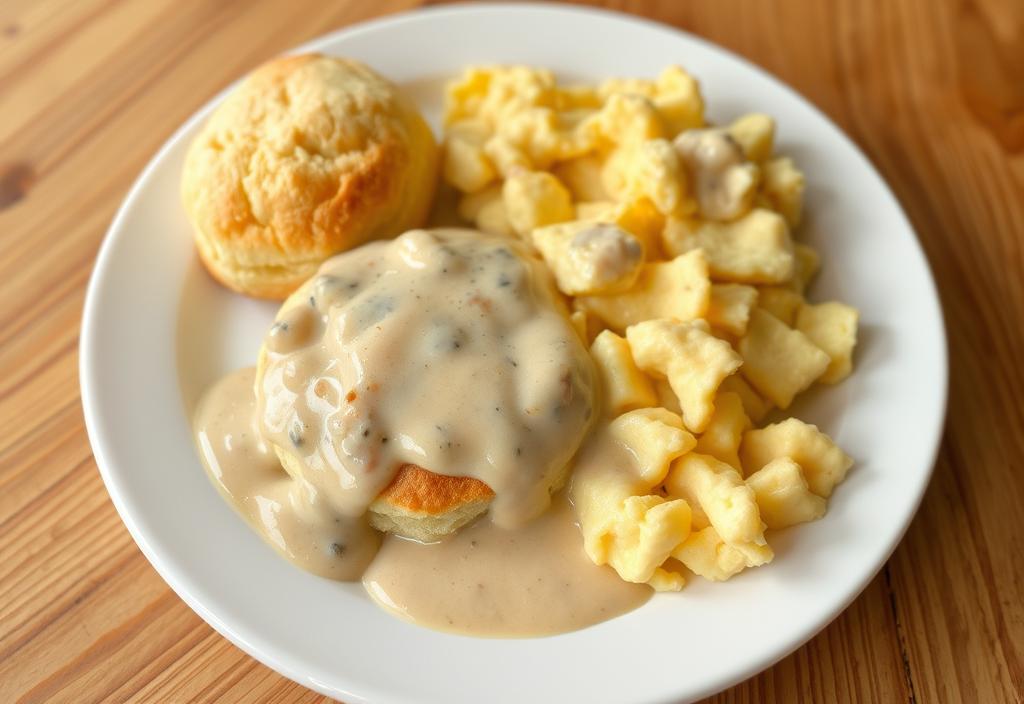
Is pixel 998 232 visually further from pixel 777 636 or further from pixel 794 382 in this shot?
pixel 777 636

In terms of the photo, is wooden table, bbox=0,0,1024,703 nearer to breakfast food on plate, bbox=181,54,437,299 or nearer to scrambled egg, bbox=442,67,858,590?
scrambled egg, bbox=442,67,858,590

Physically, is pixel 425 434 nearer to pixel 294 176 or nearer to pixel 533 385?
pixel 533 385

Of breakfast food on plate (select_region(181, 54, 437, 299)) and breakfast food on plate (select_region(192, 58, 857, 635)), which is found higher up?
breakfast food on plate (select_region(181, 54, 437, 299))

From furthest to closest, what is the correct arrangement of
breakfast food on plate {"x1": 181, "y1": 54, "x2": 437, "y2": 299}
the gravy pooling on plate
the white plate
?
breakfast food on plate {"x1": 181, "y1": 54, "x2": 437, "y2": 299}
the gravy pooling on plate
the white plate

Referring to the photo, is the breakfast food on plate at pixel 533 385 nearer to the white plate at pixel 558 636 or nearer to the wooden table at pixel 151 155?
the white plate at pixel 558 636

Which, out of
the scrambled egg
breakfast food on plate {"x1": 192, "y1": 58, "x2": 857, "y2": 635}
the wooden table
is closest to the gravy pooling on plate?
breakfast food on plate {"x1": 192, "y1": 58, "x2": 857, "y2": 635}

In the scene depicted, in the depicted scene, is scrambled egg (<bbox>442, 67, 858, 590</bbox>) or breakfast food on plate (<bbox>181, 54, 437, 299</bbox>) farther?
breakfast food on plate (<bbox>181, 54, 437, 299</bbox>)

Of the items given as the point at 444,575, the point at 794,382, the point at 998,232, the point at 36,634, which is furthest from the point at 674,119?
the point at 36,634
